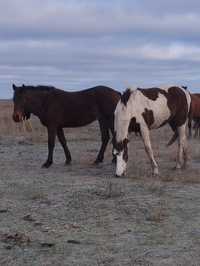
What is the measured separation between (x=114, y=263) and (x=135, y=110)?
6484 millimetres

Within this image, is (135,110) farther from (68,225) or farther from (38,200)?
(68,225)

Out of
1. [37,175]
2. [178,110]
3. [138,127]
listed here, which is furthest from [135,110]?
[37,175]

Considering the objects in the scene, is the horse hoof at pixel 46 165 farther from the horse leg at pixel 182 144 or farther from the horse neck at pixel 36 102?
the horse leg at pixel 182 144

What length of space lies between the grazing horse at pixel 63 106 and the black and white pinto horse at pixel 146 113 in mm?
1495

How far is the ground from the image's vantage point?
6672 millimetres

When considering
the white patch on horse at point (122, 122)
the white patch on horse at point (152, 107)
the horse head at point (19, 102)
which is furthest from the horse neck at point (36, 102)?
the white patch on horse at point (152, 107)

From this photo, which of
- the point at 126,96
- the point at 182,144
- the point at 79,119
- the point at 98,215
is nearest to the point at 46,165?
the point at 79,119

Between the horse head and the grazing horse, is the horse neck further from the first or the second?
the horse head

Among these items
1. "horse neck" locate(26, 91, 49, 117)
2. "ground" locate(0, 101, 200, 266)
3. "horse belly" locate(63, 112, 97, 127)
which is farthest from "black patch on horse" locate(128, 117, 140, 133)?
"horse neck" locate(26, 91, 49, 117)

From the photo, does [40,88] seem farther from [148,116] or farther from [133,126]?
[148,116]

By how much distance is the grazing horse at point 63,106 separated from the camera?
14.3 m

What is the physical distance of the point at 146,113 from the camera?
41.7 ft

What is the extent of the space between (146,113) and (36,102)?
113 inches

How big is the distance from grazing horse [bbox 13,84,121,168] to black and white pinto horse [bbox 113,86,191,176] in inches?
58.9
